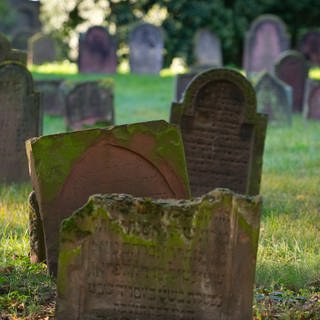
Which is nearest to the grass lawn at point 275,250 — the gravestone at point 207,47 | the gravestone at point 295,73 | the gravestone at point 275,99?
the gravestone at point 275,99

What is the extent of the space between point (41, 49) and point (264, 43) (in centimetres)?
825

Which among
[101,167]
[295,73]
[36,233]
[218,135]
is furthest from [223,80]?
[295,73]

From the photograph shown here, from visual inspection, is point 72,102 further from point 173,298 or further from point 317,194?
point 173,298

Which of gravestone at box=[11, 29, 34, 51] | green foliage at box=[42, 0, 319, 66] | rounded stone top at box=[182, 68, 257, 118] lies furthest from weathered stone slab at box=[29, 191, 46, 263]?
green foliage at box=[42, 0, 319, 66]

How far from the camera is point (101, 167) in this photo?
6.10 m

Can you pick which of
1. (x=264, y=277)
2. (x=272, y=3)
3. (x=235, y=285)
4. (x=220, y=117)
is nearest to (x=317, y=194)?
(x=220, y=117)

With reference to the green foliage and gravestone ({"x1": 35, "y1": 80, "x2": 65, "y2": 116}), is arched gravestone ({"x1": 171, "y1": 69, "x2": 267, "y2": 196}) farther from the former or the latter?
the green foliage

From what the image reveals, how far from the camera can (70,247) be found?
4.84 m

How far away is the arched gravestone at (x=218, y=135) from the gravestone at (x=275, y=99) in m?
9.13

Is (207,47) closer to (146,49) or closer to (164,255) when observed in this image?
(146,49)

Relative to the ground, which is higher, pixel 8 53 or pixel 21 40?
pixel 21 40

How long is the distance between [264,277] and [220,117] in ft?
9.89

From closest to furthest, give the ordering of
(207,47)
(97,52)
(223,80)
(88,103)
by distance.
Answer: (223,80), (88,103), (97,52), (207,47)

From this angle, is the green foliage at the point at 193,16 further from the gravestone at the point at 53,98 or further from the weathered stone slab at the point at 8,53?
the weathered stone slab at the point at 8,53
